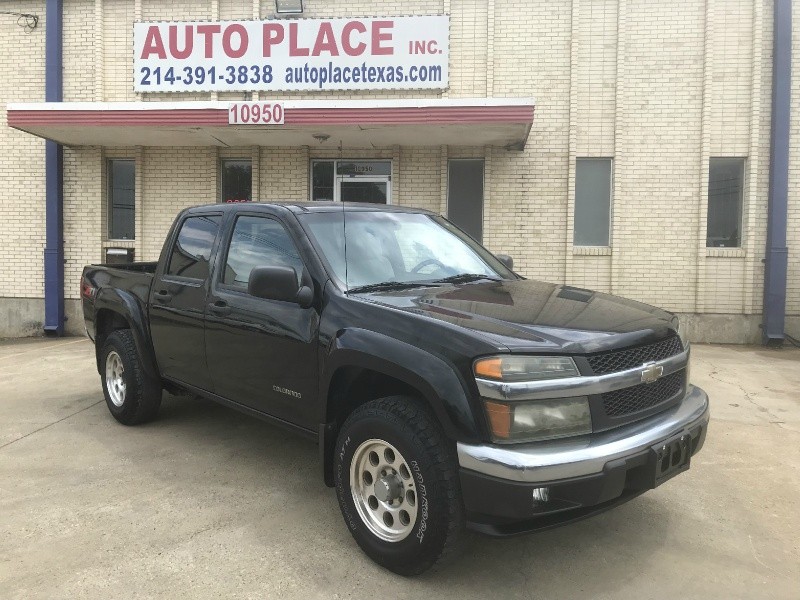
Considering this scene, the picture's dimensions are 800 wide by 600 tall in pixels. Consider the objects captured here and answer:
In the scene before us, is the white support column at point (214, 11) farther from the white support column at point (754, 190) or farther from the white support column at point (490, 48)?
the white support column at point (754, 190)

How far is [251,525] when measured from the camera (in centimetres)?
360

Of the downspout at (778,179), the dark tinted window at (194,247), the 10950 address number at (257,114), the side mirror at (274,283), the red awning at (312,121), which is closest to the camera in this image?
the side mirror at (274,283)

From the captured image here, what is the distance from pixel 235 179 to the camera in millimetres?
11367

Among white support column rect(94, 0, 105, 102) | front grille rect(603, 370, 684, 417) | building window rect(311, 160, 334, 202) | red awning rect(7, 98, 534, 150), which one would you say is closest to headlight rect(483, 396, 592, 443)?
front grille rect(603, 370, 684, 417)

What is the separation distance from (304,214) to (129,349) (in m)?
2.35

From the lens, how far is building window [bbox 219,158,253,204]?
11.3 meters

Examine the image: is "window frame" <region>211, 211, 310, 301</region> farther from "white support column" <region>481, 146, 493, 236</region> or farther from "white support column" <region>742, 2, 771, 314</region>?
"white support column" <region>742, 2, 771, 314</region>

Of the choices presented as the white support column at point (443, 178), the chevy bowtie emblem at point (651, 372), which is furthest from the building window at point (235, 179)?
the chevy bowtie emblem at point (651, 372)

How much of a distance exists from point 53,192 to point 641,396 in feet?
36.5

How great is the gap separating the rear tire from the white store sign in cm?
668

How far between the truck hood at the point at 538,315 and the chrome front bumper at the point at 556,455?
15.5 inches

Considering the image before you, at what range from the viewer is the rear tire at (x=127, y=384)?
17.0 feet

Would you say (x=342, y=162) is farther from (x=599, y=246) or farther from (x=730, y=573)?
(x=730, y=573)

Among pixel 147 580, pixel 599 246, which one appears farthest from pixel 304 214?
pixel 599 246
